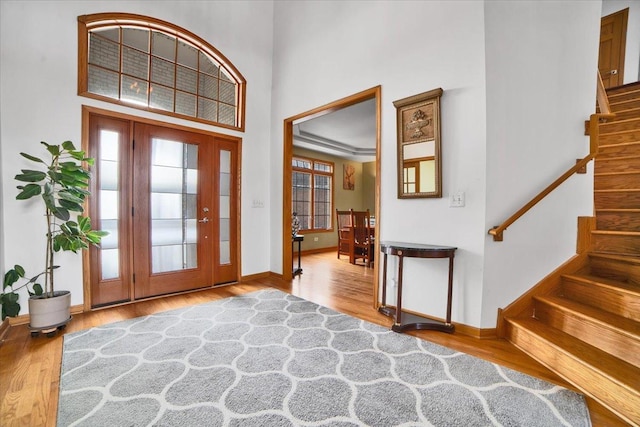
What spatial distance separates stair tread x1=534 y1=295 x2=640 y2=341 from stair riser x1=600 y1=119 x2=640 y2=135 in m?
2.37

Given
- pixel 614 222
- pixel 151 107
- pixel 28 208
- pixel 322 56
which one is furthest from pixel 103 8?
pixel 614 222

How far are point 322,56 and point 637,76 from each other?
5.59m

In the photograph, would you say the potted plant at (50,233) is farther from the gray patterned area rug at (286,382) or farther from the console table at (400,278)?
the console table at (400,278)

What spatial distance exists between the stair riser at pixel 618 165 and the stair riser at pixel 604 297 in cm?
144

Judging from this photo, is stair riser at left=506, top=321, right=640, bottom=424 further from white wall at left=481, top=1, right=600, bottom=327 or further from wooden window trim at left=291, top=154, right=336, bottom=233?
wooden window trim at left=291, top=154, right=336, bottom=233

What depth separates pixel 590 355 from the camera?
180 centimetres

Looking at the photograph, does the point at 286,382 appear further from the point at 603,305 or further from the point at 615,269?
the point at 615,269

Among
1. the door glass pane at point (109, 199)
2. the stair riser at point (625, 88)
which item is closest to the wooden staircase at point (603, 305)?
the stair riser at point (625, 88)

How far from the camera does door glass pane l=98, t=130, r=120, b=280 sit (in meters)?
3.03

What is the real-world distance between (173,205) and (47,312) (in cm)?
160

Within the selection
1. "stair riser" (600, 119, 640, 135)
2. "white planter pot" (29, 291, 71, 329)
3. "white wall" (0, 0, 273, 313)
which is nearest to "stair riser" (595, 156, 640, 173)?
"stair riser" (600, 119, 640, 135)

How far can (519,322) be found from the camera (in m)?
2.31

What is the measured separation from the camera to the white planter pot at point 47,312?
91.4 inches

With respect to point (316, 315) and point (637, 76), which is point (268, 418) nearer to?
point (316, 315)
